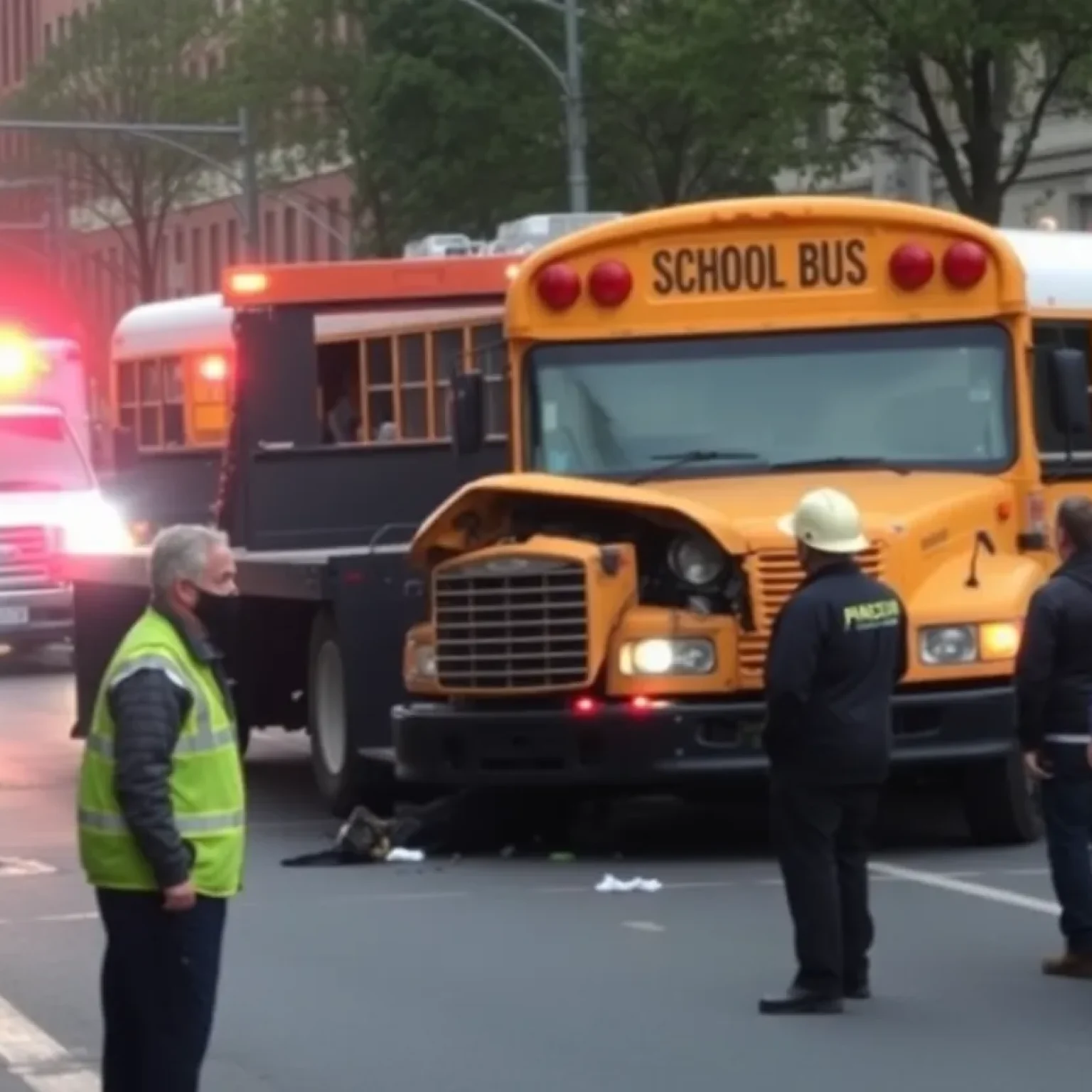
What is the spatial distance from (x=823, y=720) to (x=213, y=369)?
21.0 metres

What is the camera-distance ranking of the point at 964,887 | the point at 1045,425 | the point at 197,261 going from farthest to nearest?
1. the point at 197,261
2. the point at 1045,425
3. the point at 964,887

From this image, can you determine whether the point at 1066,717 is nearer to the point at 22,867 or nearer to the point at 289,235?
the point at 22,867

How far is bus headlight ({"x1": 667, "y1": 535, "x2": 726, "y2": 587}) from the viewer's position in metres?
14.9

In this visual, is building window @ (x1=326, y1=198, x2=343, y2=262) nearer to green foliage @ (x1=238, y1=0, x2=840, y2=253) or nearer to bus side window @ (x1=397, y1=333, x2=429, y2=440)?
green foliage @ (x1=238, y1=0, x2=840, y2=253)

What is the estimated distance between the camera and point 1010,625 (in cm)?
1496

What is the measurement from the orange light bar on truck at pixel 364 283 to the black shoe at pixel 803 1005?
8.32 m

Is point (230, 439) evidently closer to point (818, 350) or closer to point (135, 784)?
point (818, 350)

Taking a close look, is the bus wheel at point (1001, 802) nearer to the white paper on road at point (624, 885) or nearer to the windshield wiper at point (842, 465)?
the windshield wiper at point (842, 465)

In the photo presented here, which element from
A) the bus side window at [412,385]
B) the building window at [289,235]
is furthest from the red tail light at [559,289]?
the building window at [289,235]

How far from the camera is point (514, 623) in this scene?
1503 centimetres

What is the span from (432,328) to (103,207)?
67.7 m

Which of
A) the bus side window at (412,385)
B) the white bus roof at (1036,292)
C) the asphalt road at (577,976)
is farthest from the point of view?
the bus side window at (412,385)

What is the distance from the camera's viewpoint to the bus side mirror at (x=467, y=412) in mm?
16359

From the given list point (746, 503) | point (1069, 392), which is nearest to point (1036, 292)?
point (1069, 392)
